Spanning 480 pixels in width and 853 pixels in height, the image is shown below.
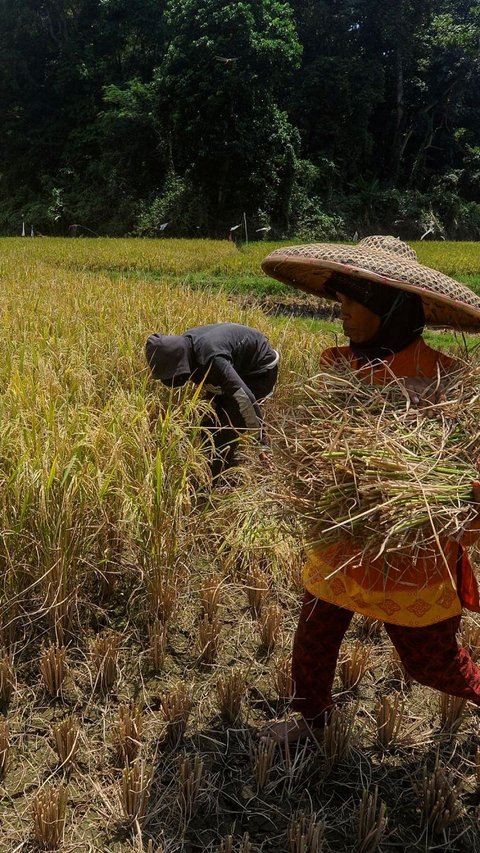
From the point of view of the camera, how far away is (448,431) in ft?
3.81

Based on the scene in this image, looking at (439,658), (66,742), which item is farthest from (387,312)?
(66,742)

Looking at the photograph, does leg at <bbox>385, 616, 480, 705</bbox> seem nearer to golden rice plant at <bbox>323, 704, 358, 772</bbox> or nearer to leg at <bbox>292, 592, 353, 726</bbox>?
leg at <bbox>292, 592, 353, 726</bbox>

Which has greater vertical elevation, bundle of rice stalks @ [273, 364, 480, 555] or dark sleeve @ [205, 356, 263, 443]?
bundle of rice stalks @ [273, 364, 480, 555]

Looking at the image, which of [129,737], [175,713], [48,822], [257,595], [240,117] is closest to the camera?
[48,822]

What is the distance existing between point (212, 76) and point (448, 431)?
60.0ft

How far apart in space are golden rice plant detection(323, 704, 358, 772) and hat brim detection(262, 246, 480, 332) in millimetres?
971

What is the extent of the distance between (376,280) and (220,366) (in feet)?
4.94

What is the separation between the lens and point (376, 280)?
1.21 metres

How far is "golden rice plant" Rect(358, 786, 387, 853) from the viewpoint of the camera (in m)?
1.25

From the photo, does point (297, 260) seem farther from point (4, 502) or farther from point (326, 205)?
point (326, 205)

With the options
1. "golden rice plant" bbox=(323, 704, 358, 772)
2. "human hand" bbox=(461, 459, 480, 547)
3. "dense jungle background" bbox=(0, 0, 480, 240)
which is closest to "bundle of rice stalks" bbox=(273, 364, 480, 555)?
"human hand" bbox=(461, 459, 480, 547)

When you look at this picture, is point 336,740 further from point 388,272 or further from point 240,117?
point 240,117

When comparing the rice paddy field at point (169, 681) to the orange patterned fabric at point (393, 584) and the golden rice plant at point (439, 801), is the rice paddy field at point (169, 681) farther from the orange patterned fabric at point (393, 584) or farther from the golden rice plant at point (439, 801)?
the orange patterned fabric at point (393, 584)

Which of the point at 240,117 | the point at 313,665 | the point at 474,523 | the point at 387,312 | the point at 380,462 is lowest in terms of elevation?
the point at 313,665
